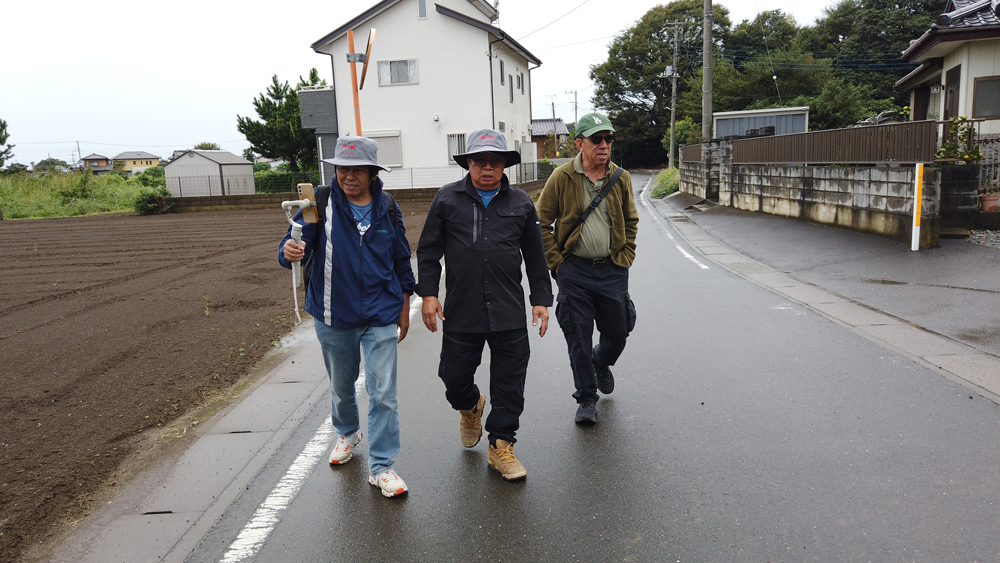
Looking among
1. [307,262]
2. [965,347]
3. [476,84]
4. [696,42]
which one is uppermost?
[696,42]

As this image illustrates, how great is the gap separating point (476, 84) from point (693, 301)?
2649 cm

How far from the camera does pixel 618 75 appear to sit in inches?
2562

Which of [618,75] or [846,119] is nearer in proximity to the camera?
[846,119]

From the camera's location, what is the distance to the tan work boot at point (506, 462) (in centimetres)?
397

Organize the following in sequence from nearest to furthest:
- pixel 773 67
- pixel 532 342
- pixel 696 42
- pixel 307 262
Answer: pixel 307 262
pixel 532 342
pixel 773 67
pixel 696 42

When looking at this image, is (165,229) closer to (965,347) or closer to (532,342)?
(532,342)

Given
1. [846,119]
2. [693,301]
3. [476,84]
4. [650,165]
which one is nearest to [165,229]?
[476,84]

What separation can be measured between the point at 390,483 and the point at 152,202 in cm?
3153

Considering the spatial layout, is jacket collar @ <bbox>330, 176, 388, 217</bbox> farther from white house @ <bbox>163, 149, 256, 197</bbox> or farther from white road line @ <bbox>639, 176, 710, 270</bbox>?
white house @ <bbox>163, 149, 256, 197</bbox>

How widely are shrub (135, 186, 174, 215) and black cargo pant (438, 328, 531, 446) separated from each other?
1225 inches

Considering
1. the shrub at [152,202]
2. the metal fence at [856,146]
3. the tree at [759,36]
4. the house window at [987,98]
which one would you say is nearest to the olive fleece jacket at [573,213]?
the metal fence at [856,146]

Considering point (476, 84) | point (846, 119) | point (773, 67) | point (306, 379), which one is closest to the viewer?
point (306, 379)

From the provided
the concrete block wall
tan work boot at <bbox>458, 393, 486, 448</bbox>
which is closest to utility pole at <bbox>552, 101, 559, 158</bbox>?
the concrete block wall

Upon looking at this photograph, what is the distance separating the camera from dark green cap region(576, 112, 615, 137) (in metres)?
4.56
